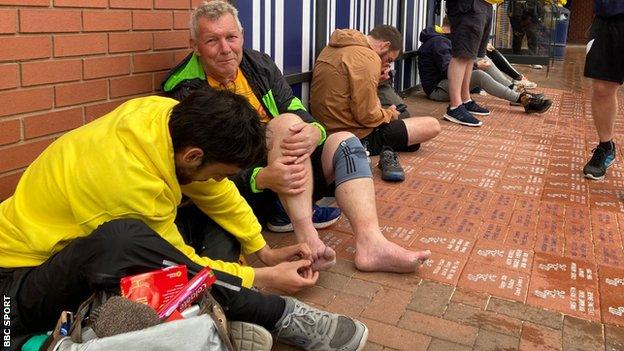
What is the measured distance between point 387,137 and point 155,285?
2.96 metres

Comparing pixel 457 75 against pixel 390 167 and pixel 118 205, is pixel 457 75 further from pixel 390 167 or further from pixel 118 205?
pixel 118 205

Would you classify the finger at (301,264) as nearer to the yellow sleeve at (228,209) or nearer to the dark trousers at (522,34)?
the yellow sleeve at (228,209)

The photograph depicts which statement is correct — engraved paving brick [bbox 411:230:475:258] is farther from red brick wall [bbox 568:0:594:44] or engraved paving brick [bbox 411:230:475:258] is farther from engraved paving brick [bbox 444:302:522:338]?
red brick wall [bbox 568:0:594:44]

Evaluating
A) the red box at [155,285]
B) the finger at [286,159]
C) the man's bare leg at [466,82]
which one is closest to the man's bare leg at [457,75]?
the man's bare leg at [466,82]

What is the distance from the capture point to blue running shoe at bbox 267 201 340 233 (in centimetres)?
309

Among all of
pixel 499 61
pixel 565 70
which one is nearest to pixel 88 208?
pixel 499 61

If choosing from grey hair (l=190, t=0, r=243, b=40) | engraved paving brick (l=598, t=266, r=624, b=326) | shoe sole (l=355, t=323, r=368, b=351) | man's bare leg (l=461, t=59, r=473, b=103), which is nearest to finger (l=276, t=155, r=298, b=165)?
grey hair (l=190, t=0, r=243, b=40)

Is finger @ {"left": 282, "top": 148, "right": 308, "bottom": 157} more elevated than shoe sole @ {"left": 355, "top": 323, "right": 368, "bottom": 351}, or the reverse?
finger @ {"left": 282, "top": 148, "right": 308, "bottom": 157}

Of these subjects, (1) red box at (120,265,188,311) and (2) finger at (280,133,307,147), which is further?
(2) finger at (280,133,307,147)

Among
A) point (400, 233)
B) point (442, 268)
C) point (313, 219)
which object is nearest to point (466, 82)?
point (400, 233)

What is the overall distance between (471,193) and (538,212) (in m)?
0.44

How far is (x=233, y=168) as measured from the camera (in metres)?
1.85

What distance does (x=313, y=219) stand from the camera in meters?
3.12

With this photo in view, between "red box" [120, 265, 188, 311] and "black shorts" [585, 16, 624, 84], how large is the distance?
3.28 m
